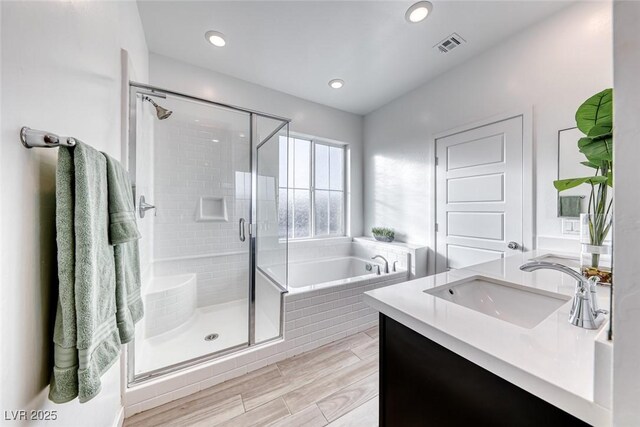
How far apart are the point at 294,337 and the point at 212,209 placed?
1.52 metres

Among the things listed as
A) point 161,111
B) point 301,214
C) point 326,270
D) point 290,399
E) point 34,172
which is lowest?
point 290,399

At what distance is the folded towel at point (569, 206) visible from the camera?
173cm

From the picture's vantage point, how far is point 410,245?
293cm

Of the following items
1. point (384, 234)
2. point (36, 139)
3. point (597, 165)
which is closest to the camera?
point (36, 139)

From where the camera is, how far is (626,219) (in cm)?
34

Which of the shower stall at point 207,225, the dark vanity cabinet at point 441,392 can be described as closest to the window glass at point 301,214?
the shower stall at point 207,225

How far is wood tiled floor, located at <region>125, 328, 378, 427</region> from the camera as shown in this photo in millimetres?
1288

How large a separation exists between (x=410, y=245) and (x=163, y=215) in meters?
2.78

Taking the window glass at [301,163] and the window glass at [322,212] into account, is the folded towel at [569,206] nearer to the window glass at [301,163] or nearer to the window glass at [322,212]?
the window glass at [322,212]

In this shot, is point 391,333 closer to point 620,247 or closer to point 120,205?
point 620,247

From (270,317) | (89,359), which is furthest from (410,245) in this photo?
(89,359)

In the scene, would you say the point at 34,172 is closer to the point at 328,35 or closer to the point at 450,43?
the point at 328,35

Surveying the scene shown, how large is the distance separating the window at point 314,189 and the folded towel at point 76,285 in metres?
2.36

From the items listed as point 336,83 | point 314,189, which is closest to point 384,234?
point 314,189
